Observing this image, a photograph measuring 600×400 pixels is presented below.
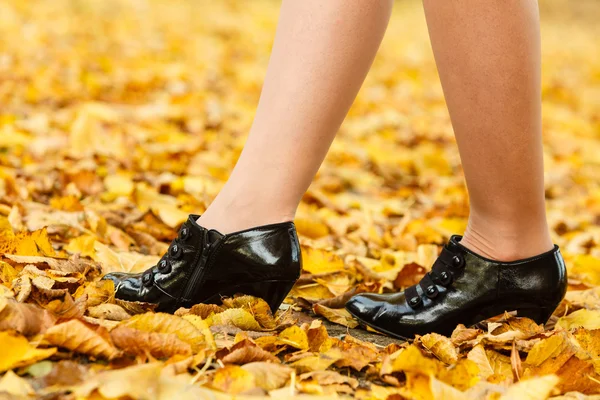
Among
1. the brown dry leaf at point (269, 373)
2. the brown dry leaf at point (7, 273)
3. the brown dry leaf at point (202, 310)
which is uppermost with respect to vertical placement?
the brown dry leaf at point (7, 273)

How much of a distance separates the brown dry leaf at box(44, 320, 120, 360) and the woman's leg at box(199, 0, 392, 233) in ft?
1.10

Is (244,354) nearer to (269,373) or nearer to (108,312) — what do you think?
(269,373)

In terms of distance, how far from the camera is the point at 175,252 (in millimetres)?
→ 1249

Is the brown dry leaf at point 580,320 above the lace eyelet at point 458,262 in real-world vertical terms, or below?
below

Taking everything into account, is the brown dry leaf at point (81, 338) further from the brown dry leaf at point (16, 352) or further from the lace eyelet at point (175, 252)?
the lace eyelet at point (175, 252)

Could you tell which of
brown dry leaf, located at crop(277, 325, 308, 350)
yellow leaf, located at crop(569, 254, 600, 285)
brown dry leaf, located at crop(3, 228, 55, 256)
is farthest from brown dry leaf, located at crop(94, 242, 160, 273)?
yellow leaf, located at crop(569, 254, 600, 285)

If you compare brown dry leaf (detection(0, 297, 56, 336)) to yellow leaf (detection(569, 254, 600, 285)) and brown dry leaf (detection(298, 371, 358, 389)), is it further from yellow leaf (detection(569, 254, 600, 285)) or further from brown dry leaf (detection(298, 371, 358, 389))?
yellow leaf (detection(569, 254, 600, 285))

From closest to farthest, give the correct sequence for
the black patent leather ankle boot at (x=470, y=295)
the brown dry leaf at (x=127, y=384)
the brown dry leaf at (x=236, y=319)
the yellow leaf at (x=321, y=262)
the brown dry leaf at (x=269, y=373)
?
the brown dry leaf at (x=127, y=384) < the brown dry leaf at (x=269, y=373) < the brown dry leaf at (x=236, y=319) < the black patent leather ankle boot at (x=470, y=295) < the yellow leaf at (x=321, y=262)

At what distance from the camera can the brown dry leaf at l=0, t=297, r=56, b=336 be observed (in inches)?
38.3

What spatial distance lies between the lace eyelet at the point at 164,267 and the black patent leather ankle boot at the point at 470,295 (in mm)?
379

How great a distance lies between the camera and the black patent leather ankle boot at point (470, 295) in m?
1.29

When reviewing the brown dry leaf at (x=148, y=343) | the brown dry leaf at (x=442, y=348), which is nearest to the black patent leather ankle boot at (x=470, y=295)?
the brown dry leaf at (x=442, y=348)

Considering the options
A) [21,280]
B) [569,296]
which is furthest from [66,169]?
[569,296]

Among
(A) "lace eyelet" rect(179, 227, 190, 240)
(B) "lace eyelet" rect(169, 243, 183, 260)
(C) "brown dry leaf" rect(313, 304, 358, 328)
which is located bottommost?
(C) "brown dry leaf" rect(313, 304, 358, 328)
